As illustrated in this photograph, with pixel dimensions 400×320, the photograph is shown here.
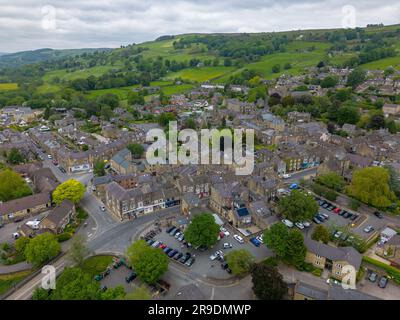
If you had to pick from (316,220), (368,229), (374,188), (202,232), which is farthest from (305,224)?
(202,232)

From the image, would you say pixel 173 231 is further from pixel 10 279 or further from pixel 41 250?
pixel 10 279

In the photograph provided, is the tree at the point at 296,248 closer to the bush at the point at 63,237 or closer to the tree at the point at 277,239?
the tree at the point at 277,239

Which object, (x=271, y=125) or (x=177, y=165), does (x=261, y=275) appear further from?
(x=271, y=125)

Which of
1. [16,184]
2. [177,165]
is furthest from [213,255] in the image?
[16,184]

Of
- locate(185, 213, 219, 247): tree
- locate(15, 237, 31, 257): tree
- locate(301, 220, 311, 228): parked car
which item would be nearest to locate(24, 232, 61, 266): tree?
locate(15, 237, 31, 257): tree

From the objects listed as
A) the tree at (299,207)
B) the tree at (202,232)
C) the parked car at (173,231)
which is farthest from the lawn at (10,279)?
the tree at (299,207)

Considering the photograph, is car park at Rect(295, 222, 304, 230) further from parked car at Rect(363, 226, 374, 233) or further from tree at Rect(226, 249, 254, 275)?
tree at Rect(226, 249, 254, 275)

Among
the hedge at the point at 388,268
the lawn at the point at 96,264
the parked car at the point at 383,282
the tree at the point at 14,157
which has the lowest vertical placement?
the parked car at the point at 383,282
